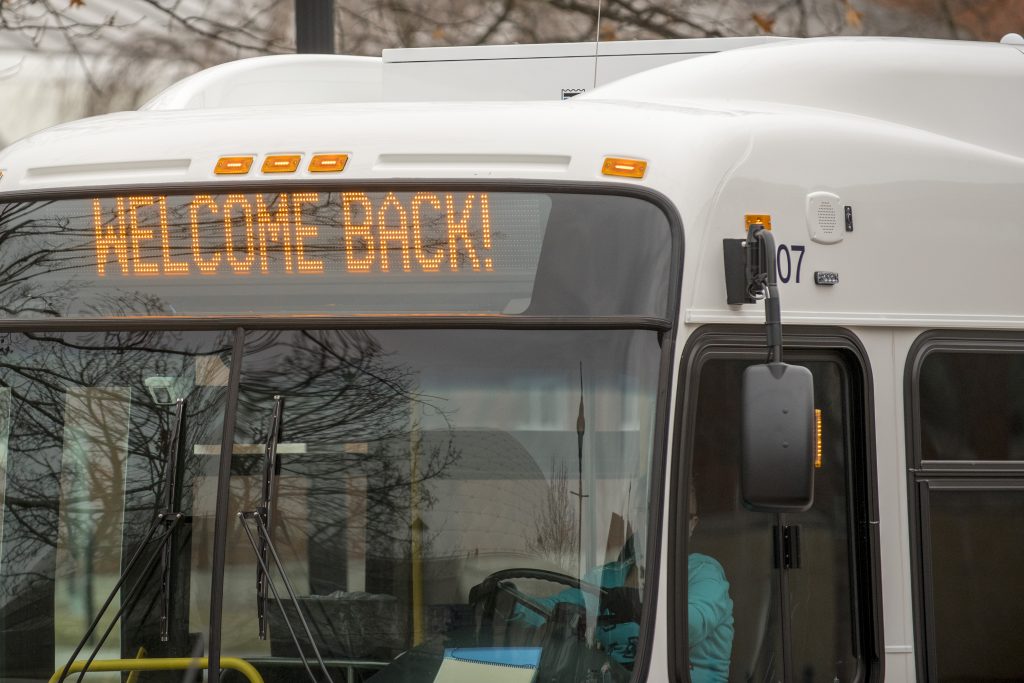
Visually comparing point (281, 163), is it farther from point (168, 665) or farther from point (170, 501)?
point (168, 665)

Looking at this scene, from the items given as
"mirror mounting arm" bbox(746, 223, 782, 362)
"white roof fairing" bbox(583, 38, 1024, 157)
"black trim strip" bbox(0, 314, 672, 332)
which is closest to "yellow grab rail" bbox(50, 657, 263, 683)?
"black trim strip" bbox(0, 314, 672, 332)

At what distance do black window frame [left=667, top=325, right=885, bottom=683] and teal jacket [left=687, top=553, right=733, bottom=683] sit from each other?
0.07 m

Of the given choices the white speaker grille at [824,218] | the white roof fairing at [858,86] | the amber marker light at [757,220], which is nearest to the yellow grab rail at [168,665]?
the amber marker light at [757,220]

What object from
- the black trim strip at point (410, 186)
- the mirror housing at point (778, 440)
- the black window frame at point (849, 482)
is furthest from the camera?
the black trim strip at point (410, 186)

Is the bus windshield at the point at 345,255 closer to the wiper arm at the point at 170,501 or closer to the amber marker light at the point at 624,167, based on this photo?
the amber marker light at the point at 624,167

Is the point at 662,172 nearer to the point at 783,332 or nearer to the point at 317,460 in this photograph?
the point at 783,332

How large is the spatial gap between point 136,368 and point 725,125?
73.9 inches

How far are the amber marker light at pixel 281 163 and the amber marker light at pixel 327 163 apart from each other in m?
0.05

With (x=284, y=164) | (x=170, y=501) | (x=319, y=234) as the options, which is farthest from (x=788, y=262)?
(x=170, y=501)

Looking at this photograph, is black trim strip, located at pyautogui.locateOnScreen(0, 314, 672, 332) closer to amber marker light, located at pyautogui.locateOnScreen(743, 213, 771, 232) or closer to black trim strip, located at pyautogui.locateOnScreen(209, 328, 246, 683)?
black trim strip, located at pyautogui.locateOnScreen(209, 328, 246, 683)

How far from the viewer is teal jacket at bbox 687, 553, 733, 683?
3.68m

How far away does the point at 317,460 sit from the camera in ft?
11.6

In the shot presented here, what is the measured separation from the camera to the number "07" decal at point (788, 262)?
3955 mm

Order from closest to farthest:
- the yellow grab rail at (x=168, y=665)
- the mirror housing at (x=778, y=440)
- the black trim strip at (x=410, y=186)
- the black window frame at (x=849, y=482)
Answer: the mirror housing at (x=778, y=440) < the yellow grab rail at (x=168, y=665) < the black window frame at (x=849, y=482) < the black trim strip at (x=410, y=186)
